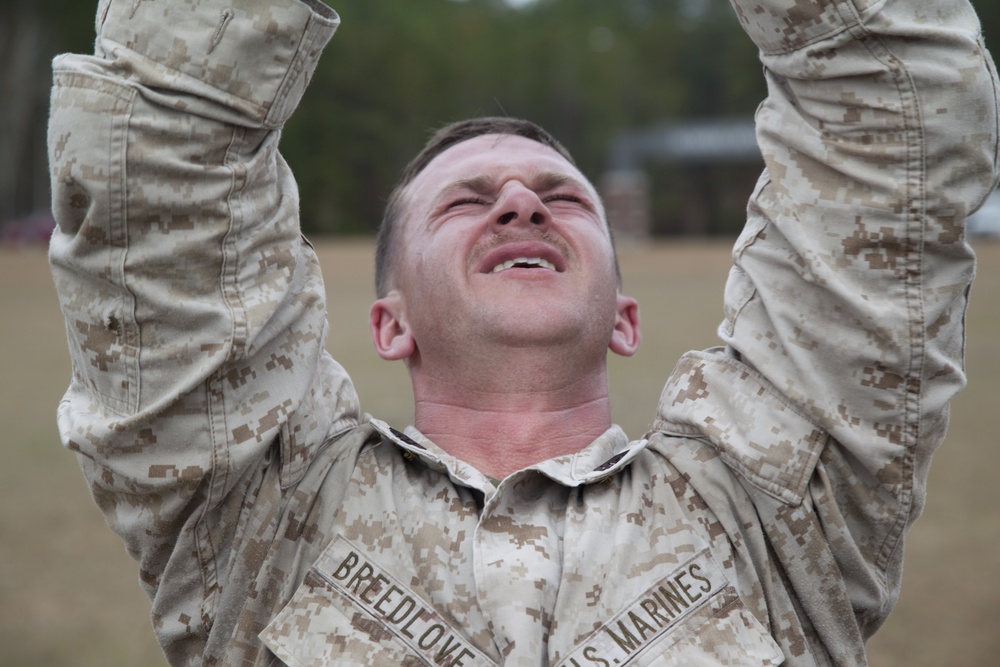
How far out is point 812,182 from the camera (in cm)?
219

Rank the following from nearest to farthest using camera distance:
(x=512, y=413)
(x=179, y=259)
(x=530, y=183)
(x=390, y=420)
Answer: (x=179, y=259)
(x=512, y=413)
(x=530, y=183)
(x=390, y=420)

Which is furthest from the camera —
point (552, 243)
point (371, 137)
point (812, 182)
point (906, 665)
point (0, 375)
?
point (371, 137)

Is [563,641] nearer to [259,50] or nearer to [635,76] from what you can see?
[259,50]

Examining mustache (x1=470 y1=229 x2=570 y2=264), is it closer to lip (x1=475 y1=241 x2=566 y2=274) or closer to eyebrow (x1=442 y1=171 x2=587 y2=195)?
lip (x1=475 y1=241 x2=566 y2=274)

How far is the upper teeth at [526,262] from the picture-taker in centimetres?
256

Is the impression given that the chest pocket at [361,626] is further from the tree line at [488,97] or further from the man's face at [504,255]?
the tree line at [488,97]

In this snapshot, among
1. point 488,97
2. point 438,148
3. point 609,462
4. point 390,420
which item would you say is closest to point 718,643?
point 609,462

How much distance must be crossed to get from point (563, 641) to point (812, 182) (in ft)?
3.10

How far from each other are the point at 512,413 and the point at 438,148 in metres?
0.74

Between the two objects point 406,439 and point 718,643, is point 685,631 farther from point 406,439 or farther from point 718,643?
point 406,439

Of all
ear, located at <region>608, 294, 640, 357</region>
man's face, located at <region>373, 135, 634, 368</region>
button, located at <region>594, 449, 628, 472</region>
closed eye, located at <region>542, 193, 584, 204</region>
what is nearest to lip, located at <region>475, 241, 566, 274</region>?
man's face, located at <region>373, 135, 634, 368</region>

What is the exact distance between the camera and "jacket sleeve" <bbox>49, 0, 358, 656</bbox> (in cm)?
201

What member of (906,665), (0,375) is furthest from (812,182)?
(0,375)

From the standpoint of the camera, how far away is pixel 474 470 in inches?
92.2
